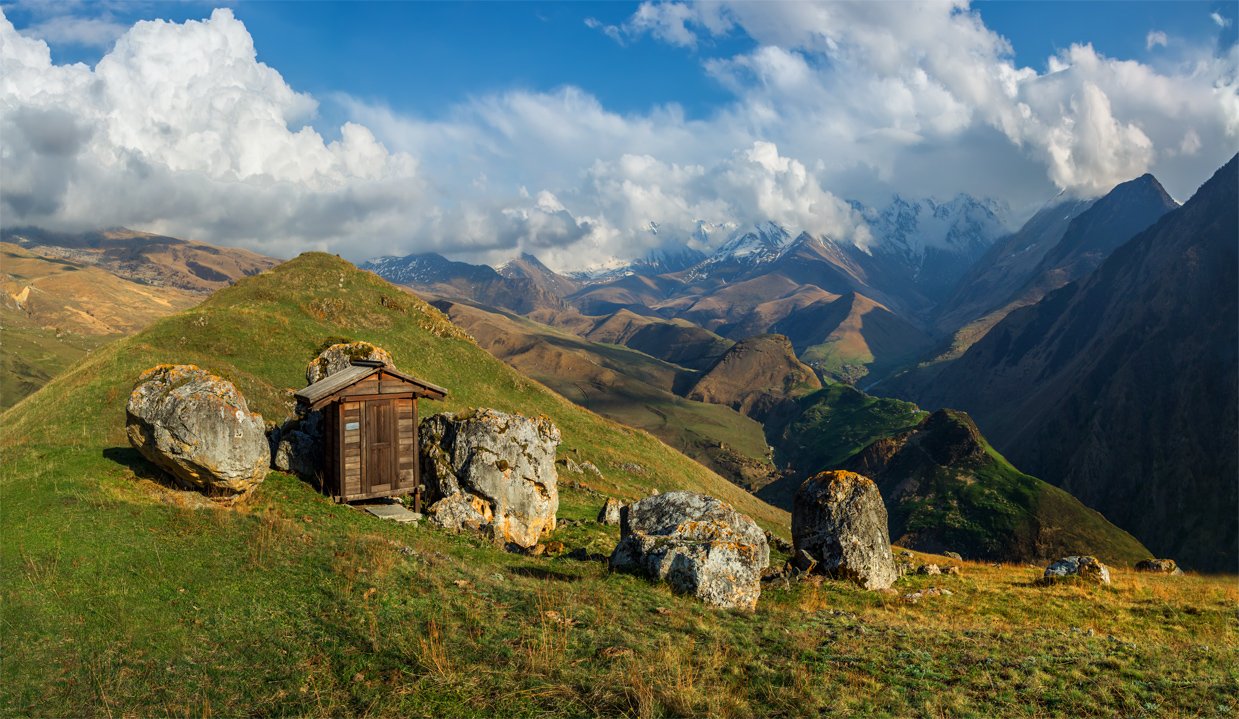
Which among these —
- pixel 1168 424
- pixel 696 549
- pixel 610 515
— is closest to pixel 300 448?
pixel 610 515

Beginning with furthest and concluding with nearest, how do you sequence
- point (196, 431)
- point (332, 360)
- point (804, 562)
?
point (332, 360)
point (804, 562)
point (196, 431)

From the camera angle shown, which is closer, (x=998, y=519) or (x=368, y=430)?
(x=368, y=430)

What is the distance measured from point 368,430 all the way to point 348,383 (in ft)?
8.42

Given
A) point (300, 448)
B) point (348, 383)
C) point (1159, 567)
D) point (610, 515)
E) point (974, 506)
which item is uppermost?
point (348, 383)

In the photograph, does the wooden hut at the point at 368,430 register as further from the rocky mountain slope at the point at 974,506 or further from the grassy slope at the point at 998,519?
the rocky mountain slope at the point at 974,506

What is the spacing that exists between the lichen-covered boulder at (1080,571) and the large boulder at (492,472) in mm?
22501

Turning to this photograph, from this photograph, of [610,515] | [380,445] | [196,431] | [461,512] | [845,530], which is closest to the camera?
[196,431]

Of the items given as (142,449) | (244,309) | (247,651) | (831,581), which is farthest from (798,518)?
(244,309)

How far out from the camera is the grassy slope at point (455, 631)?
1234 centimetres

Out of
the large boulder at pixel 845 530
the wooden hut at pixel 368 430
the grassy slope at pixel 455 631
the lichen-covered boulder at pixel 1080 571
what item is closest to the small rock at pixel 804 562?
the large boulder at pixel 845 530

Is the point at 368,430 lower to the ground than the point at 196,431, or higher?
lower

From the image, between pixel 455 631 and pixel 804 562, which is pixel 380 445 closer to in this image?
pixel 455 631

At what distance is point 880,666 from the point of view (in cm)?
1412

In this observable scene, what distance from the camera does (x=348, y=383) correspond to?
27625 mm
